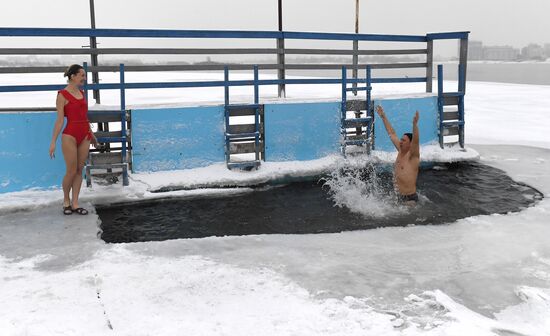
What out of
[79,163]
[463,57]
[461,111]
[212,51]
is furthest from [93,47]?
[463,57]

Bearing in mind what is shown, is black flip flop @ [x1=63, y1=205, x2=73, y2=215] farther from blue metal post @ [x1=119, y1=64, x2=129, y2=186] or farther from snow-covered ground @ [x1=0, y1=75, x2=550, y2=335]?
blue metal post @ [x1=119, y1=64, x2=129, y2=186]

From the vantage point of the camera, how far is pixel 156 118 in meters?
8.66

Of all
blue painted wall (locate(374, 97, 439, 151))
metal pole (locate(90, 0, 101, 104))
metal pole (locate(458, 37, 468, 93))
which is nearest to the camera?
metal pole (locate(90, 0, 101, 104))

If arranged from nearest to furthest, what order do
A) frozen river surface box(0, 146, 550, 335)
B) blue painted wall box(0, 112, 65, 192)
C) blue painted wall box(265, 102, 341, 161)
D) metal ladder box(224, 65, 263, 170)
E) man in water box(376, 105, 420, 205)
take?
frozen river surface box(0, 146, 550, 335) → man in water box(376, 105, 420, 205) → blue painted wall box(0, 112, 65, 192) → metal ladder box(224, 65, 263, 170) → blue painted wall box(265, 102, 341, 161)

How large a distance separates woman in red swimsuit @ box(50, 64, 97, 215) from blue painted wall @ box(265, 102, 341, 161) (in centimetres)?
352

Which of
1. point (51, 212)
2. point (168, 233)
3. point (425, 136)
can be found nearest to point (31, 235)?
point (51, 212)

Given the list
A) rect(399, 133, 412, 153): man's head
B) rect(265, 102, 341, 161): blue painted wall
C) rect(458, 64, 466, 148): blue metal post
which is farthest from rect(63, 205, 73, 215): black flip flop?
rect(458, 64, 466, 148): blue metal post

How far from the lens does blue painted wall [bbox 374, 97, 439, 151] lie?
34.6ft

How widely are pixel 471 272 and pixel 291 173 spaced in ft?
15.8

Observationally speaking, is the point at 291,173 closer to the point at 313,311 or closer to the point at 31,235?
the point at 31,235

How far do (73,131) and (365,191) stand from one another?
14.6 feet

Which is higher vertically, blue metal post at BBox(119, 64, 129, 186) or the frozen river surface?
blue metal post at BBox(119, 64, 129, 186)

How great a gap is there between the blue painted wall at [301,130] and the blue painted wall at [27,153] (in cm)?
367

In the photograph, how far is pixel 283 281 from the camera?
4723 mm
